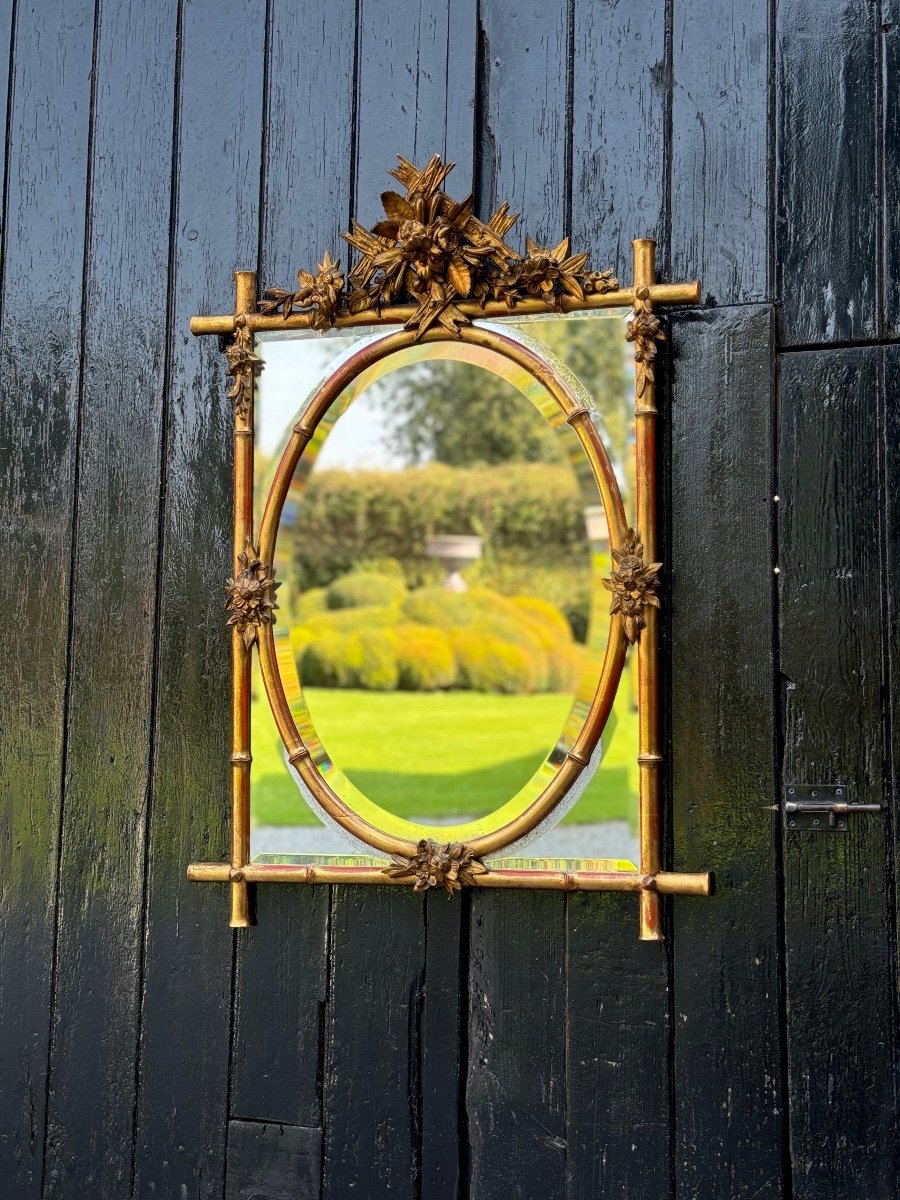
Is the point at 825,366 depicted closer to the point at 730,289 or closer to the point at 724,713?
the point at 730,289

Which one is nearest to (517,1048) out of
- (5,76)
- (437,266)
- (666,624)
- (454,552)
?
(666,624)

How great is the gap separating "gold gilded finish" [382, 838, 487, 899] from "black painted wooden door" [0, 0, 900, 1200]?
2.1 inches

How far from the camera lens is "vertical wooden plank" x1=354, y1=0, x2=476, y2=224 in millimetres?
1610

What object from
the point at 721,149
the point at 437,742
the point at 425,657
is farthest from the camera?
the point at 425,657

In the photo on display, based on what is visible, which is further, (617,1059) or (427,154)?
(427,154)

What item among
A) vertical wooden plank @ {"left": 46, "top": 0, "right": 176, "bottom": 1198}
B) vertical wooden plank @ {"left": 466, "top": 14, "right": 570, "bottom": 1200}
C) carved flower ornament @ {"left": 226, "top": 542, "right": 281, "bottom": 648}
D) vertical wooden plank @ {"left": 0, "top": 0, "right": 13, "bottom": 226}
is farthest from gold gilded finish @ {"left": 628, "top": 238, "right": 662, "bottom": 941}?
vertical wooden plank @ {"left": 0, "top": 0, "right": 13, "bottom": 226}

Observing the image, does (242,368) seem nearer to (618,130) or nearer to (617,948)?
(618,130)

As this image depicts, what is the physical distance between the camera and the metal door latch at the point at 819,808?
1.43 meters

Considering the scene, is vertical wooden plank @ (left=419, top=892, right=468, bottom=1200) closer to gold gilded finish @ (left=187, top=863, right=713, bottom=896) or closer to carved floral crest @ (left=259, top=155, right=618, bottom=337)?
gold gilded finish @ (left=187, top=863, right=713, bottom=896)

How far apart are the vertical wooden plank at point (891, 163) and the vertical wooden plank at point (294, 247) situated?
2.44 feet

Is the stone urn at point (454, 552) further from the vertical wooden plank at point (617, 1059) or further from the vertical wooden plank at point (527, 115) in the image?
the vertical wooden plank at point (617, 1059)

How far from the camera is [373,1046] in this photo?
1551 mm

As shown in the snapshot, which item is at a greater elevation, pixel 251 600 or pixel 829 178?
pixel 829 178

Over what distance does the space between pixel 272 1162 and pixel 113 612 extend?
2.68 ft
